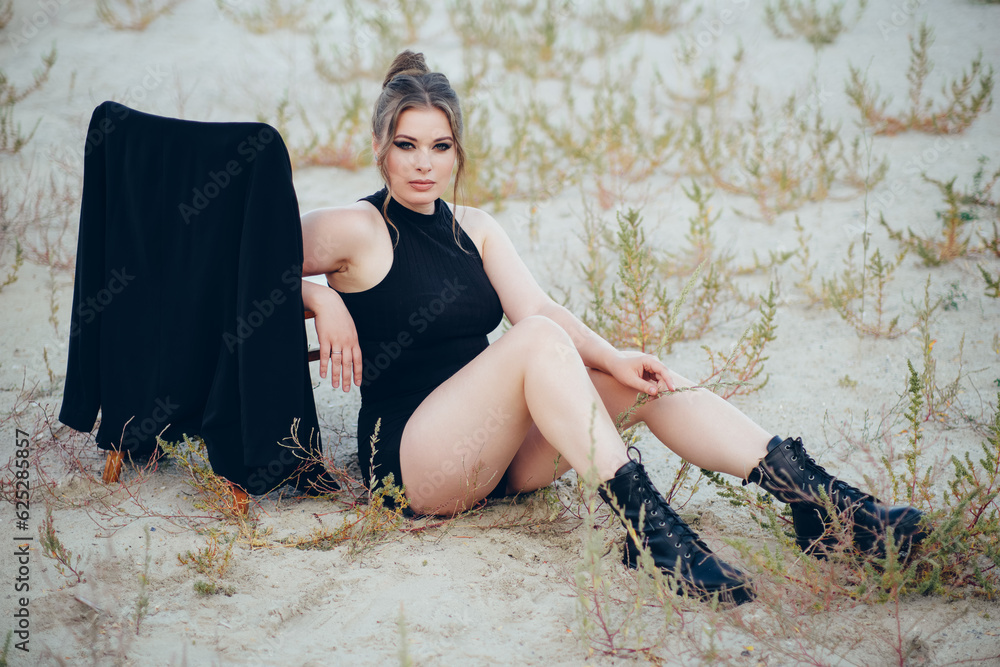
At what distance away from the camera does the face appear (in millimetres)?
2635

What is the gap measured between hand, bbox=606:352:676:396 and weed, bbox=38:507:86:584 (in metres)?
1.66

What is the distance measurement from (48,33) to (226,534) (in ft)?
21.6

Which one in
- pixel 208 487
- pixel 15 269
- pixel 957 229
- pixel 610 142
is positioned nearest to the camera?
pixel 208 487

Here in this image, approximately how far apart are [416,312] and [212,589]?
3.42 ft

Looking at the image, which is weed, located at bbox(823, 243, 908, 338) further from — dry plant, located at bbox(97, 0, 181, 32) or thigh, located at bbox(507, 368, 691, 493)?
dry plant, located at bbox(97, 0, 181, 32)

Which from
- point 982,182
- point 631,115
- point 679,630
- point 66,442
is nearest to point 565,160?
point 631,115

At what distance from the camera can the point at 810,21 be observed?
7480 millimetres

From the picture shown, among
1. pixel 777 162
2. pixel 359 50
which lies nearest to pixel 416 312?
pixel 777 162

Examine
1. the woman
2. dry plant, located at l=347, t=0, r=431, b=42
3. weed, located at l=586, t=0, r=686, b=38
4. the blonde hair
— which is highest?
weed, located at l=586, t=0, r=686, b=38

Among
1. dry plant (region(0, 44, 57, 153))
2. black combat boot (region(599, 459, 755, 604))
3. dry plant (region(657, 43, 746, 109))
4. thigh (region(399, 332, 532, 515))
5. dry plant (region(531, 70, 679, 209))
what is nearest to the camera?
black combat boot (region(599, 459, 755, 604))

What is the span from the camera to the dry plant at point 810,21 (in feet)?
23.9

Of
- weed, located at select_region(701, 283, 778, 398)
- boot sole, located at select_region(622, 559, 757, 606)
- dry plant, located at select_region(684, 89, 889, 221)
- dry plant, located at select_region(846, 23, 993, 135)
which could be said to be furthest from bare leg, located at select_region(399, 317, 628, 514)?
dry plant, located at select_region(846, 23, 993, 135)

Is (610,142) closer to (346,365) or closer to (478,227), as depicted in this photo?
(478,227)

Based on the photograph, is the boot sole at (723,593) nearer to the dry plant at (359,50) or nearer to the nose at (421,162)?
the nose at (421,162)
